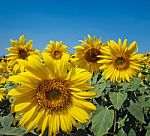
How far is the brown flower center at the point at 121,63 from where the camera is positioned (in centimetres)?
508

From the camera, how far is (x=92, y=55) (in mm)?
5750

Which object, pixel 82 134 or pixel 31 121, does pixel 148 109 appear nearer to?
pixel 82 134

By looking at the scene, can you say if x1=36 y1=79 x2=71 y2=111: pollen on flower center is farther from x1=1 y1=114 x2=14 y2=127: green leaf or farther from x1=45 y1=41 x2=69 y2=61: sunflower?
x1=45 y1=41 x2=69 y2=61: sunflower

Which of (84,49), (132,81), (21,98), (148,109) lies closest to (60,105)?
(21,98)

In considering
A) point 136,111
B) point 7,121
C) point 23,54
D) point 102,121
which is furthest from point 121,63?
point 7,121

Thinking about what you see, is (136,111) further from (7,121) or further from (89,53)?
(89,53)

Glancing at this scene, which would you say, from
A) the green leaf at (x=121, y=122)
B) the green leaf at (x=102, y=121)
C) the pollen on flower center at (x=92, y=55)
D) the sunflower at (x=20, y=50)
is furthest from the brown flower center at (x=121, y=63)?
the sunflower at (x=20, y=50)

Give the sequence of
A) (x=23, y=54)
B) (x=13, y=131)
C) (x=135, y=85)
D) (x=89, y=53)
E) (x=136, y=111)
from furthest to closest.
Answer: (x=23, y=54), (x=89, y=53), (x=135, y=85), (x=136, y=111), (x=13, y=131)

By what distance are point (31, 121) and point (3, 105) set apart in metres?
2.07

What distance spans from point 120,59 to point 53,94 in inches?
96.7

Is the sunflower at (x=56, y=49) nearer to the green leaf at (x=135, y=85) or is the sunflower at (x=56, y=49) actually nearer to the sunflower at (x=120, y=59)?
the sunflower at (x=120, y=59)

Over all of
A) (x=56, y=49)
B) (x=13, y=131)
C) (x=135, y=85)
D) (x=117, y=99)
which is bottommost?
(x=13, y=131)

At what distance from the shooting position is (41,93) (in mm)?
2777

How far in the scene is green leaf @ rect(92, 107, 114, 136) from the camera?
3.62 m
